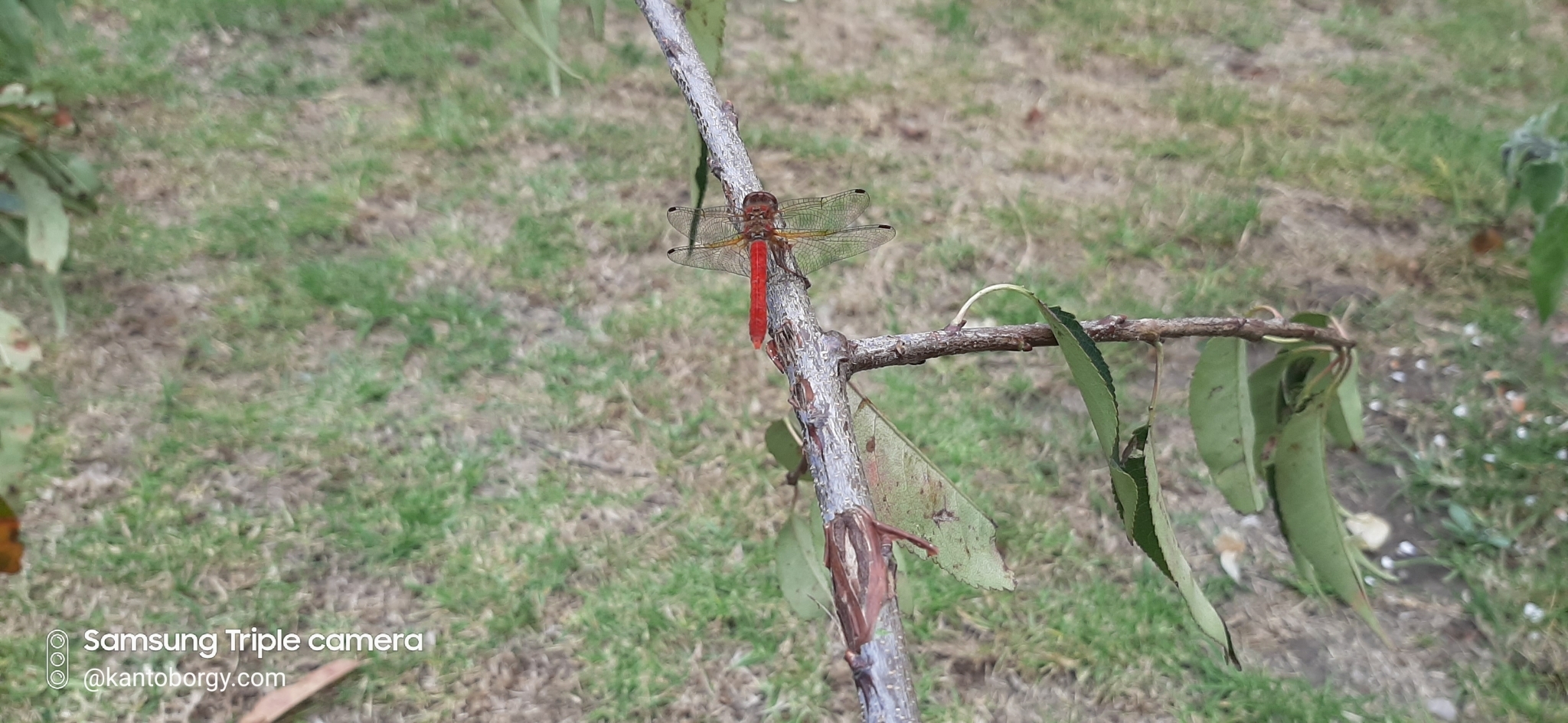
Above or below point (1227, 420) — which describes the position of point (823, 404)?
above

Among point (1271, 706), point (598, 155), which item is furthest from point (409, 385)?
point (1271, 706)

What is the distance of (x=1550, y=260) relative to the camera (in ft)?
6.16

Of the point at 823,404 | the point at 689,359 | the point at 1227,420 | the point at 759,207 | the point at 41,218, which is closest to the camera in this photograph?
the point at 823,404

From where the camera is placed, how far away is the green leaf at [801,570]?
3.67 ft

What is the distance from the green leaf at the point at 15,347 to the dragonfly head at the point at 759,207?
1233 millimetres

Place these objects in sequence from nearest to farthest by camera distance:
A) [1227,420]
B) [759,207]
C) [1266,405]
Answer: [759,207], [1227,420], [1266,405]

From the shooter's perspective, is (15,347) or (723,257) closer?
(723,257)

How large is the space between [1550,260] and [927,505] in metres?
1.78

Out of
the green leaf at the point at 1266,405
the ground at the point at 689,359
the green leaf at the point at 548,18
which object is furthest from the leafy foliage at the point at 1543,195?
the green leaf at the point at 548,18

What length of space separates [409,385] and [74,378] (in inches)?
32.4

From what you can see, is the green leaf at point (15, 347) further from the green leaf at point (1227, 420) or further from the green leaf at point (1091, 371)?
the green leaf at point (1227, 420)

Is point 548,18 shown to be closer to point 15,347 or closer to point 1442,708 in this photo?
point 15,347

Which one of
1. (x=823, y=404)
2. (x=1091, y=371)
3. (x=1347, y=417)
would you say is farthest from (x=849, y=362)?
(x=1347, y=417)

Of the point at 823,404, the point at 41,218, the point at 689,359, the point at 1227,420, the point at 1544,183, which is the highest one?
the point at 823,404
